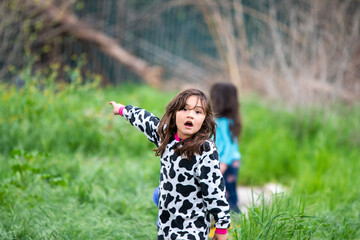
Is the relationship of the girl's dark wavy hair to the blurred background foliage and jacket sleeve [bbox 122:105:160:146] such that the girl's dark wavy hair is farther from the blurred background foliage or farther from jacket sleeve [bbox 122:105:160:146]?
the blurred background foliage

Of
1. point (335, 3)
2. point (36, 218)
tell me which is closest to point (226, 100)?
point (36, 218)

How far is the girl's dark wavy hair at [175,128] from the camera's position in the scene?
1.88m

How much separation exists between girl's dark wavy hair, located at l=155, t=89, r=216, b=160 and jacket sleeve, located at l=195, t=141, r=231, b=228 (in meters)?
0.06

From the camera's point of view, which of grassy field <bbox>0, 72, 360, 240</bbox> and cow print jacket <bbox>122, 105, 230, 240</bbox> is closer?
cow print jacket <bbox>122, 105, 230, 240</bbox>

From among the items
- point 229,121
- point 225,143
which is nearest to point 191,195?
point 225,143

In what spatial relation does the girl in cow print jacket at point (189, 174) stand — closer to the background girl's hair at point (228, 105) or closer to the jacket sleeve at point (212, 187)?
Result: the jacket sleeve at point (212, 187)

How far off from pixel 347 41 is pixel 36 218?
485cm

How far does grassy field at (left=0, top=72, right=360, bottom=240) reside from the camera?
2.51 metres

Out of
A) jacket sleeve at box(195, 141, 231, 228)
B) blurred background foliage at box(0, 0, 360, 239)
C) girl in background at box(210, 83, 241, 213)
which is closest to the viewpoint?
jacket sleeve at box(195, 141, 231, 228)

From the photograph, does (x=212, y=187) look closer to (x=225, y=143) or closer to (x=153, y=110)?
(x=225, y=143)

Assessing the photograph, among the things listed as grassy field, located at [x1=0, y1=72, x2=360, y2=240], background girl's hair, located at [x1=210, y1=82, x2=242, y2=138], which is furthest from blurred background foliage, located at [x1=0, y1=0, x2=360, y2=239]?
background girl's hair, located at [x1=210, y1=82, x2=242, y2=138]

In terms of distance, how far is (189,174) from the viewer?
1899 millimetres

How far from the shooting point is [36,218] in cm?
263

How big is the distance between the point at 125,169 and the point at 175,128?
2071mm
